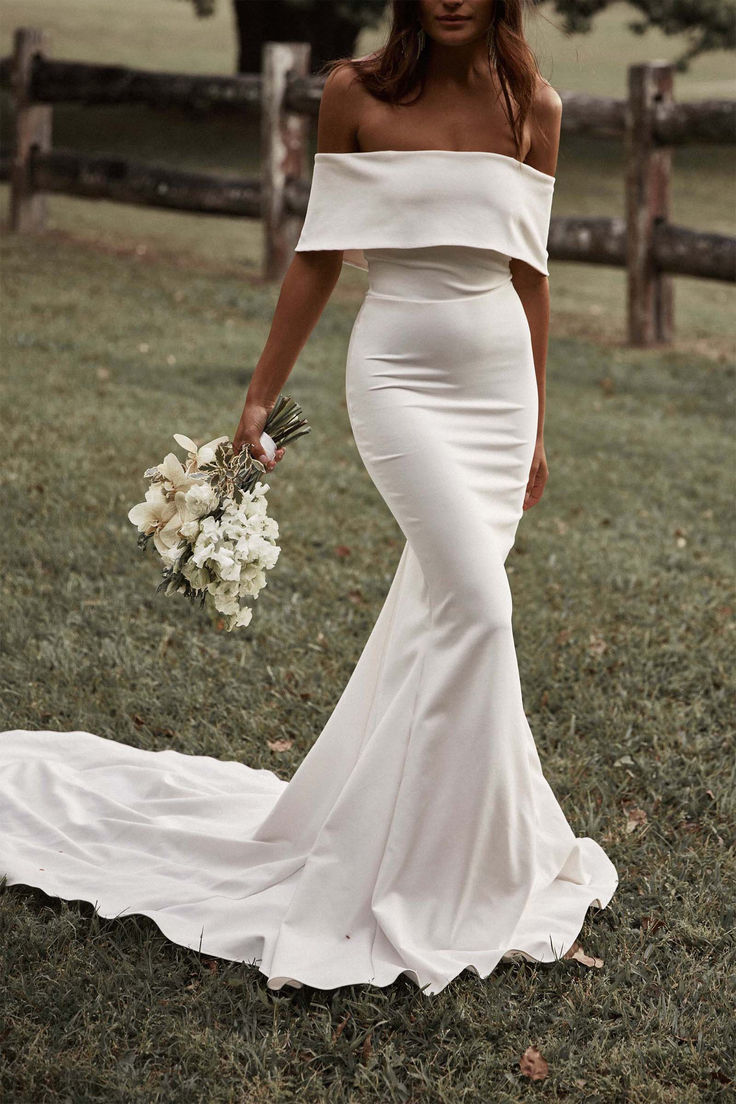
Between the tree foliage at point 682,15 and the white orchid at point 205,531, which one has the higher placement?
the white orchid at point 205,531

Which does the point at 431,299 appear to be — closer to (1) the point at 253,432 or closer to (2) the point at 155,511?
(1) the point at 253,432

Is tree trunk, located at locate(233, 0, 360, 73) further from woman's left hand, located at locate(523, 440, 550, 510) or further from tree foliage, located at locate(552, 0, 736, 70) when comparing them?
woman's left hand, located at locate(523, 440, 550, 510)

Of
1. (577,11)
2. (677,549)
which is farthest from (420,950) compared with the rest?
(577,11)

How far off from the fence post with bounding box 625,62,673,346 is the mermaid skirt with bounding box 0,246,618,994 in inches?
315

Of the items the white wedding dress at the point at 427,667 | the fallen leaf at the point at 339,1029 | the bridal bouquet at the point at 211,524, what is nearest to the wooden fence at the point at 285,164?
the white wedding dress at the point at 427,667

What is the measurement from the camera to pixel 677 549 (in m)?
6.60

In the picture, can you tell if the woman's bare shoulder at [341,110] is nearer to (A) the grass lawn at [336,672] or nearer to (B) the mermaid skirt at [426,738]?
(B) the mermaid skirt at [426,738]

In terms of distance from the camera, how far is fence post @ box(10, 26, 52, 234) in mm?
14172

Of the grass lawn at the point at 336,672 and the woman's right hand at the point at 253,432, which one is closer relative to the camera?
the grass lawn at the point at 336,672

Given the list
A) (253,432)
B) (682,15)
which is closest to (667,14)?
(682,15)

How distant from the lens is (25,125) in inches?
558

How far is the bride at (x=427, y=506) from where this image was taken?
314cm

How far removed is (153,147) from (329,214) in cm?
2068
